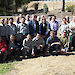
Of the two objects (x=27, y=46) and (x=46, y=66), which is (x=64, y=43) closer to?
(x=27, y=46)

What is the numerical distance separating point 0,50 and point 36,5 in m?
31.9

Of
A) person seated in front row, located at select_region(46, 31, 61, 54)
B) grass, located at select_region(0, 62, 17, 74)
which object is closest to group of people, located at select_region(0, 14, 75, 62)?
person seated in front row, located at select_region(46, 31, 61, 54)

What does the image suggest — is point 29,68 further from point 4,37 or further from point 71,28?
point 71,28

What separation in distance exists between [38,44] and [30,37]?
54 centimetres

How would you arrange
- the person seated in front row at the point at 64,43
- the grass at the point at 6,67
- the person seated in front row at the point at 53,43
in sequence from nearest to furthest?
the grass at the point at 6,67, the person seated in front row at the point at 53,43, the person seated in front row at the point at 64,43

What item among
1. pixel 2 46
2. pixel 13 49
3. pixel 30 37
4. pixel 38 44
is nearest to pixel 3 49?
pixel 2 46

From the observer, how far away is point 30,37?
29.6ft

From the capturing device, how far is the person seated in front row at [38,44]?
9.20m

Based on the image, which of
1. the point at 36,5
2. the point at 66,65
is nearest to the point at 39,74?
the point at 66,65

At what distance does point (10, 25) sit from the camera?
9188 mm

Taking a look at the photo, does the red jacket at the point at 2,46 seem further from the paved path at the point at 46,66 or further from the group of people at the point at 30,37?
the paved path at the point at 46,66

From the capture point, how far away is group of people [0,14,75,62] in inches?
354

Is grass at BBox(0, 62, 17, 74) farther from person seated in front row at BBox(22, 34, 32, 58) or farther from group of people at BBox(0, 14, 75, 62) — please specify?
person seated in front row at BBox(22, 34, 32, 58)

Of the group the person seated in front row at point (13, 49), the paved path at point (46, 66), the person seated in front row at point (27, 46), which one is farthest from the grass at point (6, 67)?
the person seated in front row at point (27, 46)
